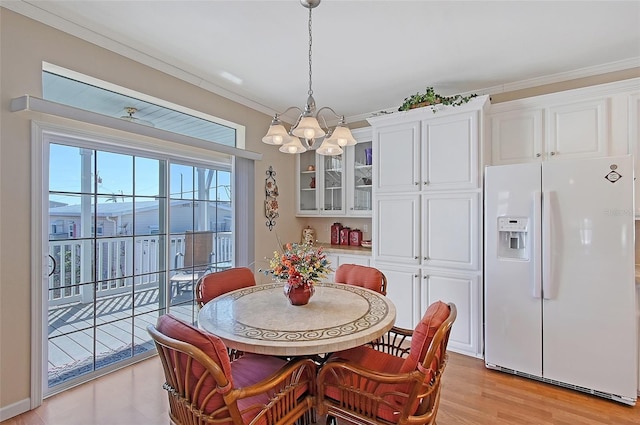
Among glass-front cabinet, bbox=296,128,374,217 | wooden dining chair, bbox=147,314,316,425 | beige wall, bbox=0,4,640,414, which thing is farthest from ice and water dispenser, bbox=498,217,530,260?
beige wall, bbox=0,4,640,414

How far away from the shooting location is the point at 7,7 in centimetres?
191

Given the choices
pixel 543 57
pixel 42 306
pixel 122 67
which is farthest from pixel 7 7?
pixel 543 57

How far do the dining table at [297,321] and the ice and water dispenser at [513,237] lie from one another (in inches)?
50.7

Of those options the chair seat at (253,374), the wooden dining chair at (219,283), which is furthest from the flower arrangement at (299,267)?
the wooden dining chair at (219,283)

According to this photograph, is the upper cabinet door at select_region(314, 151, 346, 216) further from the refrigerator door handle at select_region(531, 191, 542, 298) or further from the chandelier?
the refrigerator door handle at select_region(531, 191, 542, 298)

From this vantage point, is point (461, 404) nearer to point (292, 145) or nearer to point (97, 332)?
point (292, 145)

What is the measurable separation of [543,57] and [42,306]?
434cm

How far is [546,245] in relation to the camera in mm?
2383

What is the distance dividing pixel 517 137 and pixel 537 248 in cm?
114

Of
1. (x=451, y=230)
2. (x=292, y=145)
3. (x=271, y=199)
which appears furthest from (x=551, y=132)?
(x=271, y=199)

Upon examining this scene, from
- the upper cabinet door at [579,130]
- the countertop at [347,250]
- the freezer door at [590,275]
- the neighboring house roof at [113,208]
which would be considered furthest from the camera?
the countertop at [347,250]

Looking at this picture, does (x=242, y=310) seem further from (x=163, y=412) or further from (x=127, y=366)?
(x=127, y=366)

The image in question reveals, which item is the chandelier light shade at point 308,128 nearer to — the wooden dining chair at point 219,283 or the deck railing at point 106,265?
the wooden dining chair at point 219,283

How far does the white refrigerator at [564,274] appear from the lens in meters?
2.18
